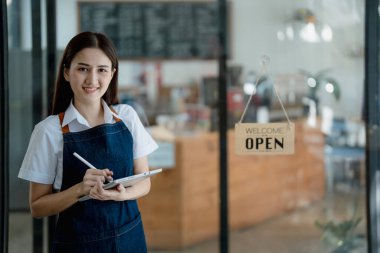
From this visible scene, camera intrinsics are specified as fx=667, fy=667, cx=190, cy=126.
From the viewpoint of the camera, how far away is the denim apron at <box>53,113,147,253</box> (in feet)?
6.81

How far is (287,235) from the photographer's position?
4082 mm

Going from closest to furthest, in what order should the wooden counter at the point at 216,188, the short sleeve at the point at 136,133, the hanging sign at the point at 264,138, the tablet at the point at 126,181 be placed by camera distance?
the tablet at the point at 126,181 < the short sleeve at the point at 136,133 < the hanging sign at the point at 264,138 < the wooden counter at the point at 216,188

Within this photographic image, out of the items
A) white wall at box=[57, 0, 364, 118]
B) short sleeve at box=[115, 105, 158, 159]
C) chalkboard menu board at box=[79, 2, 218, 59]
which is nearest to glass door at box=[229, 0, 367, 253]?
white wall at box=[57, 0, 364, 118]

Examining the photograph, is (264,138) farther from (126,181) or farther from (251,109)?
(251,109)

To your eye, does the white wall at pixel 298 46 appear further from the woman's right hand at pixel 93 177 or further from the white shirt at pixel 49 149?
the woman's right hand at pixel 93 177

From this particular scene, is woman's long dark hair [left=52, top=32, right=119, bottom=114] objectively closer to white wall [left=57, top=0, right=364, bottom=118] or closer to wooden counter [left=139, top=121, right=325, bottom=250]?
white wall [left=57, top=0, right=364, bottom=118]

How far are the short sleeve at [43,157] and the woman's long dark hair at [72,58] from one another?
11 centimetres

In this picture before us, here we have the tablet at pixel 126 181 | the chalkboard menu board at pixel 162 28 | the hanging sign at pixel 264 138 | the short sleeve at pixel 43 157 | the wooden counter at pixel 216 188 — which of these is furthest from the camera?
the chalkboard menu board at pixel 162 28

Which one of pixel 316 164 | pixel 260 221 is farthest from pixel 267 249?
pixel 316 164

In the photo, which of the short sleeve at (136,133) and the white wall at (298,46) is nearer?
the short sleeve at (136,133)

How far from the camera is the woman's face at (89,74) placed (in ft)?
6.91

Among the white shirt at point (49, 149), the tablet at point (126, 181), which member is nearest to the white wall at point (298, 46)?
the white shirt at point (49, 149)

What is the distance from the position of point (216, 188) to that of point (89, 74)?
7.63ft

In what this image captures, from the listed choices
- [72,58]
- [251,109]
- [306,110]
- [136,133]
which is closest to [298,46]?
[306,110]
